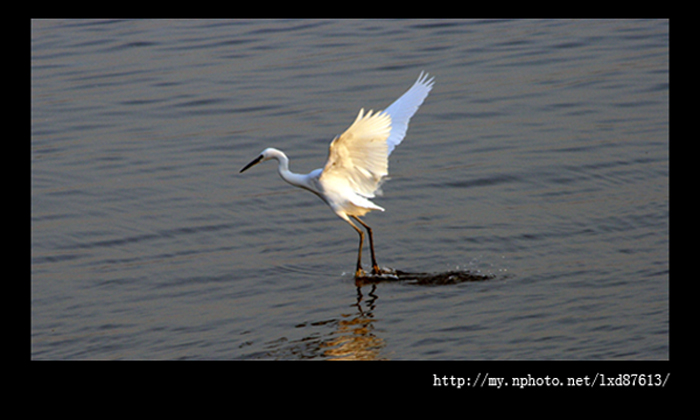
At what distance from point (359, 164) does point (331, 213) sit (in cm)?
212

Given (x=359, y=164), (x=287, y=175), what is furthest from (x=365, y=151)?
(x=287, y=175)

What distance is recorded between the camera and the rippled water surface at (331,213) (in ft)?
20.9

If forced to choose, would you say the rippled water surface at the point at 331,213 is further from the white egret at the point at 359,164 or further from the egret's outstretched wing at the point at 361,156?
the egret's outstretched wing at the point at 361,156

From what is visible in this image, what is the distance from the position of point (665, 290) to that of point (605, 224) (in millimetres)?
1721

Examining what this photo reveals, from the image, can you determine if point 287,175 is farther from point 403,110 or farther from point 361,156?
point 403,110

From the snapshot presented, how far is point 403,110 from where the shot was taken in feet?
26.6

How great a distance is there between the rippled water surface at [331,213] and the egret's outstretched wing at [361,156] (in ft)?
2.72

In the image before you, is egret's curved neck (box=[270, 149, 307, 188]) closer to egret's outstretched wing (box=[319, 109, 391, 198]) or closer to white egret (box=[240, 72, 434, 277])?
white egret (box=[240, 72, 434, 277])

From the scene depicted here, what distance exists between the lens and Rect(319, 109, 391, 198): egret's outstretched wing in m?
6.67

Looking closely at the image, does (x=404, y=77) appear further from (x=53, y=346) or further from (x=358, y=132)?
(x=53, y=346)

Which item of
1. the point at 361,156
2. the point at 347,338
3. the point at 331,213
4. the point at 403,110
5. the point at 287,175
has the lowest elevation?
the point at 347,338

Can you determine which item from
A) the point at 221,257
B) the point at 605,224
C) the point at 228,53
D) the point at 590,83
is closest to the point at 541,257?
the point at 605,224

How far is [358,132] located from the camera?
264 inches

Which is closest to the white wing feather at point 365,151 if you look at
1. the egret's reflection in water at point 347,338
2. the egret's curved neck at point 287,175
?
the egret's curved neck at point 287,175
